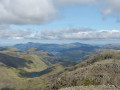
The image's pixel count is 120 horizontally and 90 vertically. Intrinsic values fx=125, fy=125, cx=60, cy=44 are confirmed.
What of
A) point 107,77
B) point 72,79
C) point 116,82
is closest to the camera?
point 116,82

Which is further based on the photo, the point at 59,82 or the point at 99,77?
the point at 59,82

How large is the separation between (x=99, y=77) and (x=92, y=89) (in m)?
31.9

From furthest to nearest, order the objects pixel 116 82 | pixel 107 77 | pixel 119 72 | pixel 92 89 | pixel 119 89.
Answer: pixel 119 72 < pixel 107 77 < pixel 116 82 < pixel 92 89 < pixel 119 89

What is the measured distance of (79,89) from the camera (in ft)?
292

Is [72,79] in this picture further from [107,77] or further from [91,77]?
[107,77]

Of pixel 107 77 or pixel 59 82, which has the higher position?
pixel 107 77

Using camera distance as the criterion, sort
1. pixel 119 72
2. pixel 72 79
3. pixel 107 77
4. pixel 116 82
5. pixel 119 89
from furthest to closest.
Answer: pixel 72 79 → pixel 119 72 → pixel 107 77 → pixel 116 82 → pixel 119 89

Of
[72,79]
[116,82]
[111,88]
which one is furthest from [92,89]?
[72,79]

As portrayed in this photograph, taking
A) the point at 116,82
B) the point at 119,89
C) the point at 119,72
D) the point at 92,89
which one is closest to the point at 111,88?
the point at 119,89

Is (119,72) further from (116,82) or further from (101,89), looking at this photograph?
(101,89)

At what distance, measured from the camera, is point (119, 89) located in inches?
3184

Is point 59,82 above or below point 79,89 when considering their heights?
below

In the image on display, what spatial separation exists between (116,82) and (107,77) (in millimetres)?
11560

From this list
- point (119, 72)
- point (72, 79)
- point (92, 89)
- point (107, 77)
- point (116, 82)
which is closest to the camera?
point (92, 89)
